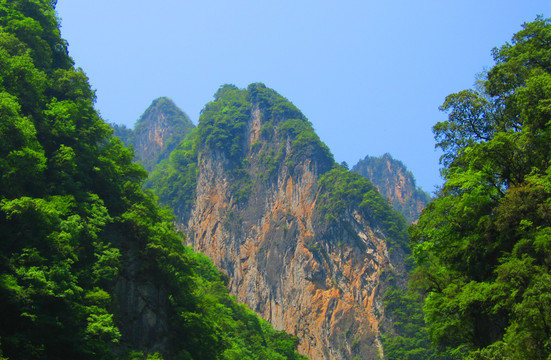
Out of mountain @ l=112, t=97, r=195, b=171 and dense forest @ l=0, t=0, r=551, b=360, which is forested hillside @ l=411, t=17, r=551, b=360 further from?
mountain @ l=112, t=97, r=195, b=171

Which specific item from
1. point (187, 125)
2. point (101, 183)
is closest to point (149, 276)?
Result: point (101, 183)

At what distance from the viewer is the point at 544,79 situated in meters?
17.4

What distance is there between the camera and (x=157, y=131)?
126 meters

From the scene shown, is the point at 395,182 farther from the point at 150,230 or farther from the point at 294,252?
the point at 150,230

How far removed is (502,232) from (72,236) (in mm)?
17055

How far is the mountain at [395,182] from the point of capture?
124 meters

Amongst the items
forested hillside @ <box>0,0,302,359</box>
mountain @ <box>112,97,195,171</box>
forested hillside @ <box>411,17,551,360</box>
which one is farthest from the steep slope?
forested hillside @ <box>411,17,551,360</box>

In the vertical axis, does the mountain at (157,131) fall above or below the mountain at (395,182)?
above

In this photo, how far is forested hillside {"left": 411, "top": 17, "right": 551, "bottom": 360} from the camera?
551 inches

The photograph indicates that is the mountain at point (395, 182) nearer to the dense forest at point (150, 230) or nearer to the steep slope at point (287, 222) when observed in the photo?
the steep slope at point (287, 222)

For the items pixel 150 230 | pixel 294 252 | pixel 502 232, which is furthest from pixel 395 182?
pixel 502 232

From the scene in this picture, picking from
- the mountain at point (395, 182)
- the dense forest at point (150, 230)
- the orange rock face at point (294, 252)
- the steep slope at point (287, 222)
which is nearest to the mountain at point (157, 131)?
the steep slope at point (287, 222)

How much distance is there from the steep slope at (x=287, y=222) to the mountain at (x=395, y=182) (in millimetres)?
50862

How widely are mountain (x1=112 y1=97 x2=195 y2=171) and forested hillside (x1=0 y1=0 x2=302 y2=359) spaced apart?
3460 inches
